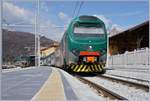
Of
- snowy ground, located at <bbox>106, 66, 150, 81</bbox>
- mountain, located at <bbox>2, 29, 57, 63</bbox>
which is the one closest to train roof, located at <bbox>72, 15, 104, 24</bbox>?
snowy ground, located at <bbox>106, 66, 150, 81</bbox>

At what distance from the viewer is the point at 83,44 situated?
77.9 ft

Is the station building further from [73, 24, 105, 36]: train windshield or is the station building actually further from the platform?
the platform

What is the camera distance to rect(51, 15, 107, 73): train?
934 inches

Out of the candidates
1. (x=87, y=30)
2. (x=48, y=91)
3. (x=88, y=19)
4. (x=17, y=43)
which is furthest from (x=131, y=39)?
(x=17, y=43)

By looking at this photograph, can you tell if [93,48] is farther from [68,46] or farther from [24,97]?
[24,97]

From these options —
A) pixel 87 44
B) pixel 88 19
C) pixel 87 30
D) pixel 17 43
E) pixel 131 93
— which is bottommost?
pixel 131 93

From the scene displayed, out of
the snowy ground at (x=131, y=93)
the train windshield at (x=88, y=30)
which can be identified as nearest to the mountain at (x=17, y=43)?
the train windshield at (x=88, y=30)

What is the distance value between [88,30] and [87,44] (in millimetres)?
973

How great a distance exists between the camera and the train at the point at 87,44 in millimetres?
23719

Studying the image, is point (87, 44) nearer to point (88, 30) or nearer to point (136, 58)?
point (88, 30)

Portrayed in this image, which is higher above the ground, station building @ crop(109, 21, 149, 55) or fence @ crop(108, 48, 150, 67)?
station building @ crop(109, 21, 149, 55)

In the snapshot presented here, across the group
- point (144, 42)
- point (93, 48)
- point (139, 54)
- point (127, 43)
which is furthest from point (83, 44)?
point (127, 43)

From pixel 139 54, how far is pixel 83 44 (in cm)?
1108

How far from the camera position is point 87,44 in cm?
2381
